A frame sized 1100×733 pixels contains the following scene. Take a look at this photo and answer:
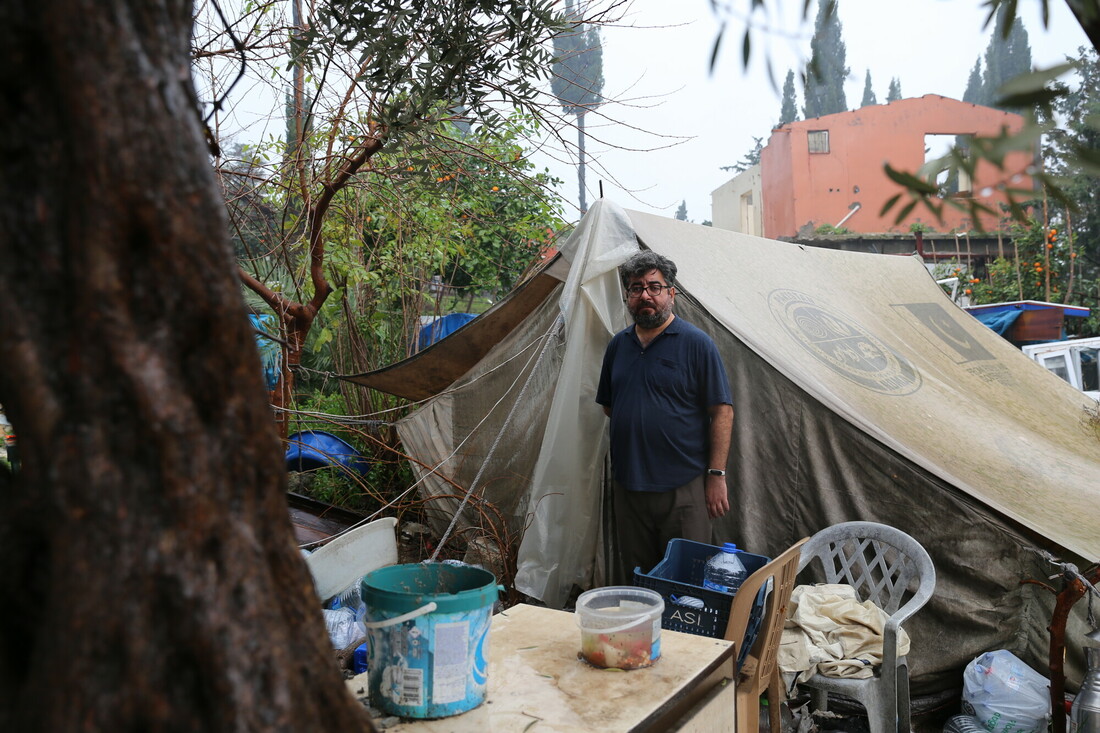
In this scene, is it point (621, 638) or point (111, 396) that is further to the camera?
point (621, 638)

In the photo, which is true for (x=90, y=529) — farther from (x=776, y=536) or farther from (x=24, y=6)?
(x=776, y=536)

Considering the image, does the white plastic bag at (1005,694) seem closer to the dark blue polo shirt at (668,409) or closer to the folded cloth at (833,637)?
the folded cloth at (833,637)

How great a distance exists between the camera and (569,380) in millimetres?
3992

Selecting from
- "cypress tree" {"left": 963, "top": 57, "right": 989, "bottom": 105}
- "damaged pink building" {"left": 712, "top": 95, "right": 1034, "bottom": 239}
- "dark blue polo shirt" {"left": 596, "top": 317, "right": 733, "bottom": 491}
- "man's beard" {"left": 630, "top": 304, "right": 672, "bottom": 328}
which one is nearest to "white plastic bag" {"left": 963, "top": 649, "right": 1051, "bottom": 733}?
"dark blue polo shirt" {"left": 596, "top": 317, "right": 733, "bottom": 491}

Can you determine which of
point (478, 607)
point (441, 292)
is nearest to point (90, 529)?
point (478, 607)

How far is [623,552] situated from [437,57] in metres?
2.19

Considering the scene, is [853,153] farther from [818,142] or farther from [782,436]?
[782,436]

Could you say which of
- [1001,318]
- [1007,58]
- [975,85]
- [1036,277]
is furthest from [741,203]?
[975,85]

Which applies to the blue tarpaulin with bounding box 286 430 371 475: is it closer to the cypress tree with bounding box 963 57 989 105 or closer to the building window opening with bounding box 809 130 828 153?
the building window opening with bounding box 809 130 828 153

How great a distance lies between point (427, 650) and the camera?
1.46 metres

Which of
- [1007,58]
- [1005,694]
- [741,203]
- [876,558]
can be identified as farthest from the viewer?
[1007,58]

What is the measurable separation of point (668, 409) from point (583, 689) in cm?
195

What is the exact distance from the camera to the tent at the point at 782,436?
11.2 ft

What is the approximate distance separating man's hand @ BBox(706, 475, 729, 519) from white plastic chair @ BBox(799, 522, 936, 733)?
0.37 meters
